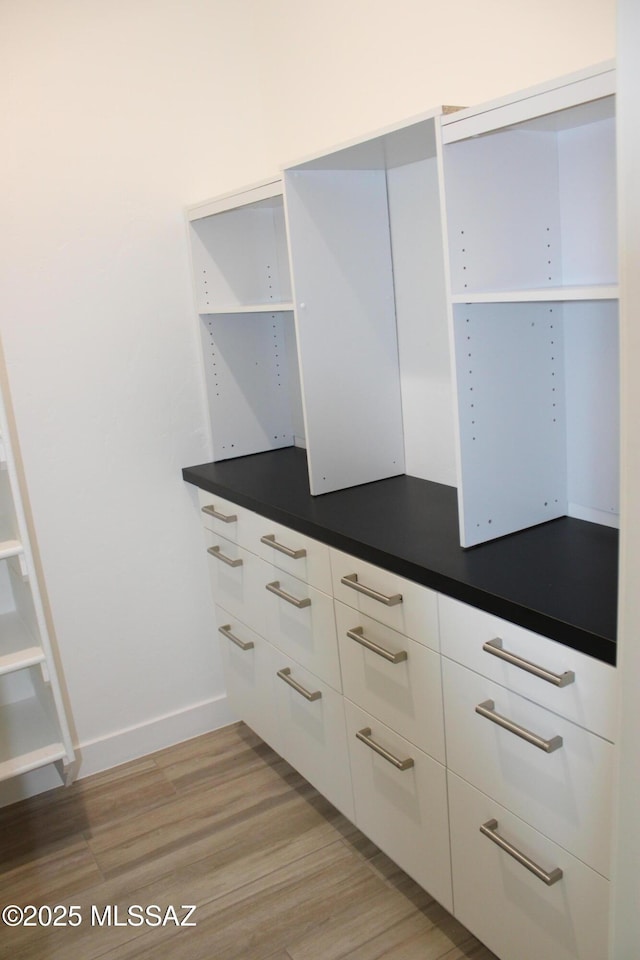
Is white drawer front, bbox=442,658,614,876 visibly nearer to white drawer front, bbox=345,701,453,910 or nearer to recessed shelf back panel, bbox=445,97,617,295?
white drawer front, bbox=345,701,453,910

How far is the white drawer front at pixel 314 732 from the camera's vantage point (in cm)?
213

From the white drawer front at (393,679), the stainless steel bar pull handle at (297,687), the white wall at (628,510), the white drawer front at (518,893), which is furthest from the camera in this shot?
the stainless steel bar pull handle at (297,687)

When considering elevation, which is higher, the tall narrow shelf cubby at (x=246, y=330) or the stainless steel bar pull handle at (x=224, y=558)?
the tall narrow shelf cubby at (x=246, y=330)

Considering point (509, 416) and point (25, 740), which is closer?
point (509, 416)

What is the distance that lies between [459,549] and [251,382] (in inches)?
51.5

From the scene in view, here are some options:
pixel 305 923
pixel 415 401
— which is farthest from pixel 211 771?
pixel 415 401

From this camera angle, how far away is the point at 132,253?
8.40ft

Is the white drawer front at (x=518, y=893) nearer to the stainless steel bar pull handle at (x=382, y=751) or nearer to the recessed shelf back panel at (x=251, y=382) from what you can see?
the stainless steel bar pull handle at (x=382, y=751)

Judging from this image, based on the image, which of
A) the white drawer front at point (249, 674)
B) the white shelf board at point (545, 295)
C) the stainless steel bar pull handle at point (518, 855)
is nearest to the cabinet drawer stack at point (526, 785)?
the stainless steel bar pull handle at point (518, 855)

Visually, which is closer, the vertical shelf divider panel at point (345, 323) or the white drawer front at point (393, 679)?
the white drawer front at point (393, 679)

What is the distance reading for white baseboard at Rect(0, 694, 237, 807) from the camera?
2615 mm

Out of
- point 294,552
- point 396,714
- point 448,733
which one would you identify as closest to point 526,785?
point 448,733

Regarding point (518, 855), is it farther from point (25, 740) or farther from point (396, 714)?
point (25, 740)

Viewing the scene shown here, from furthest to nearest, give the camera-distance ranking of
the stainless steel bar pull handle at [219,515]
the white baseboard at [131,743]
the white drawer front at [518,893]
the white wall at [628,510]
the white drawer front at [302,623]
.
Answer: the white baseboard at [131,743] < the stainless steel bar pull handle at [219,515] < the white drawer front at [302,623] < the white drawer front at [518,893] < the white wall at [628,510]
